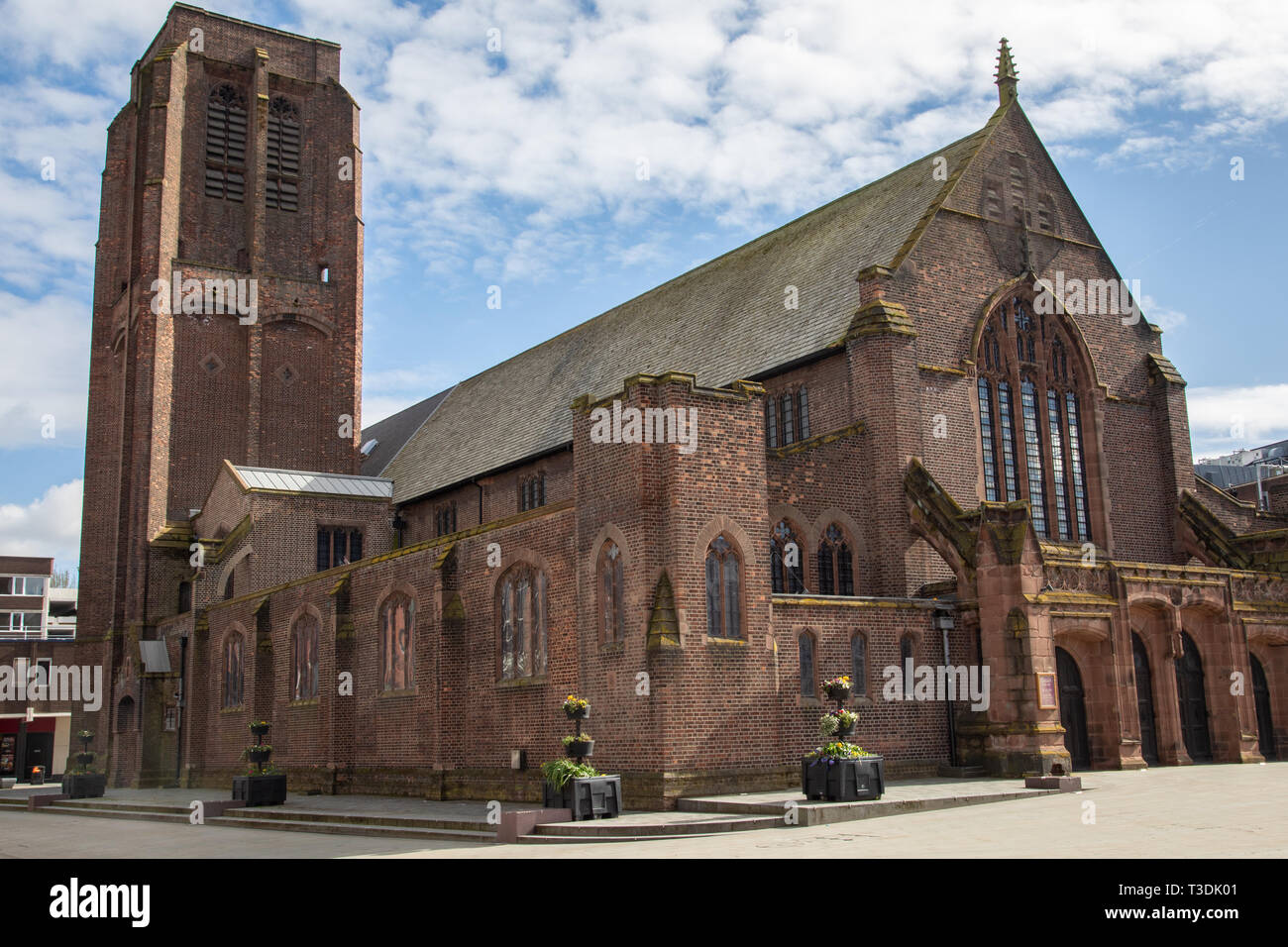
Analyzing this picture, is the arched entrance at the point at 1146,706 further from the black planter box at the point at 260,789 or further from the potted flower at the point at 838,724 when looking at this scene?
the black planter box at the point at 260,789

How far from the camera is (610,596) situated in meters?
22.1

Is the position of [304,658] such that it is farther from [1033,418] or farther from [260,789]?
[1033,418]

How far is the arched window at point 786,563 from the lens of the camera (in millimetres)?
26688

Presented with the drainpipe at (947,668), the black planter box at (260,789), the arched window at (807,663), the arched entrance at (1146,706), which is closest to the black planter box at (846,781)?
the arched window at (807,663)

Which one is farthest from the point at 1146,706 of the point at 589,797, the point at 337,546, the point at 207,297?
the point at 207,297

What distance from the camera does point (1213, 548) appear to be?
103 ft

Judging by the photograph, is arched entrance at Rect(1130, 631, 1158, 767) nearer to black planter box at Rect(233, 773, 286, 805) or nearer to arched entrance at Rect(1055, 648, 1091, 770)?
arched entrance at Rect(1055, 648, 1091, 770)

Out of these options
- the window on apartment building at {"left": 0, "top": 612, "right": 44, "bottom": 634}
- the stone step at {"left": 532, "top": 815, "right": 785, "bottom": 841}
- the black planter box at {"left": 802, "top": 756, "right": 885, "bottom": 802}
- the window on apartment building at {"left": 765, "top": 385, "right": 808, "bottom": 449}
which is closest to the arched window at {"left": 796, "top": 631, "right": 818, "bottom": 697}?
the black planter box at {"left": 802, "top": 756, "right": 885, "bottom": 802}

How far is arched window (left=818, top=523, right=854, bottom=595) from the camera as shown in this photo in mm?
27156

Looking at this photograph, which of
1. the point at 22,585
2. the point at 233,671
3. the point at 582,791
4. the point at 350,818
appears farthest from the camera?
the point at 22,585

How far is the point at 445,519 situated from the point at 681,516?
23219mm

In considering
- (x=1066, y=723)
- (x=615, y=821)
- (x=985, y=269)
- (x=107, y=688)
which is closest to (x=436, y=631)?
(x=615, y=821)

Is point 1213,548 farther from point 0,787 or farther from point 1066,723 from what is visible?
point 0,787

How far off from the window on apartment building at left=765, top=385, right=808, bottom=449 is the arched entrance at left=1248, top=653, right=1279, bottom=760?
1208 cm
